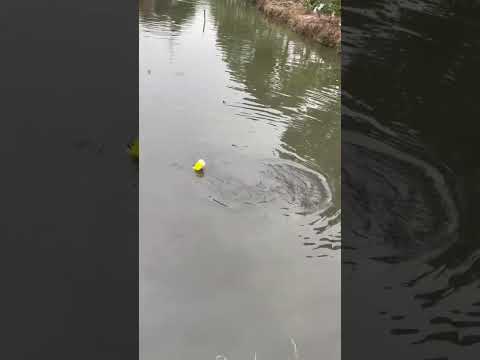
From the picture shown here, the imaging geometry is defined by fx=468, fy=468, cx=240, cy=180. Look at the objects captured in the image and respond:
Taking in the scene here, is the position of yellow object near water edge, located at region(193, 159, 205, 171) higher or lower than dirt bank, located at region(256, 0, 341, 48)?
lower

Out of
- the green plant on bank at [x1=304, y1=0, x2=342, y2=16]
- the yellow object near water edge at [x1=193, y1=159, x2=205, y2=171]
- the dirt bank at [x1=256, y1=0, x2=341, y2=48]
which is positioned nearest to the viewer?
the yellow object near water edge at [x1=193, y1=159, x2=205, y2=171]

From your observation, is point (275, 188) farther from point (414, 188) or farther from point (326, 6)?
point (326, 6)

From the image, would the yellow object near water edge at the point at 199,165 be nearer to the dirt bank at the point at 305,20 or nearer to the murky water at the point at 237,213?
the murky water at the point at 237,213

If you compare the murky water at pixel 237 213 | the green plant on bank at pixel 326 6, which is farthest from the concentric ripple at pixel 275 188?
the green plant on bank at pixel 326 6

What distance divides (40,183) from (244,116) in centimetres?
320

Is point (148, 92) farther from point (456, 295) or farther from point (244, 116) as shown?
point (456, 295)

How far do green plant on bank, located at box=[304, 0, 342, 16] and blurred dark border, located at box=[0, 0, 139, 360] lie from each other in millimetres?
7158

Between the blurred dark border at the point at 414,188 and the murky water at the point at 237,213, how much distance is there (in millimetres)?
229

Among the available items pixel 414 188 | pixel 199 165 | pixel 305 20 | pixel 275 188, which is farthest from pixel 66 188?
pixel 305 20

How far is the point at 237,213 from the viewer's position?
168 inches

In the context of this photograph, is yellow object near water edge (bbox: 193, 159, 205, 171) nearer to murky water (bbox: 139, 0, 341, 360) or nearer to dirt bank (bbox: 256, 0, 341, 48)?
murky water (bbox: 139, 0, 341, 360)

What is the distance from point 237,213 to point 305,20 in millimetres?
9456

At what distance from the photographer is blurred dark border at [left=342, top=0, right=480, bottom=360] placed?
3.20 metres

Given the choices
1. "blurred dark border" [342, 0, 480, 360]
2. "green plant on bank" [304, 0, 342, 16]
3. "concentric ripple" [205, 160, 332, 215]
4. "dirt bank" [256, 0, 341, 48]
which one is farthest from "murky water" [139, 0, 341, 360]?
"green plant on bank" [304, 0, 342, 16]
